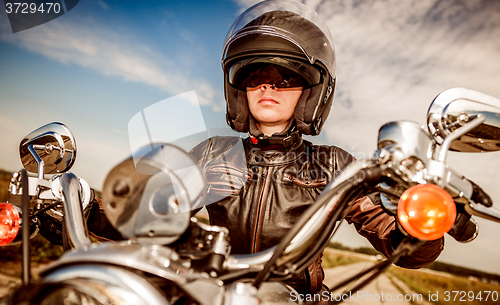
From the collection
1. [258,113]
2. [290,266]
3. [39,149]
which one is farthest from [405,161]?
[39,149]

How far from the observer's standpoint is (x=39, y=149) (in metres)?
1.29

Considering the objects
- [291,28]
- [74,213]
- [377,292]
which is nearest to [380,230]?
[291,28]

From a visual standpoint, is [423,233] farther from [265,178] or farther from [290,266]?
[265,178]

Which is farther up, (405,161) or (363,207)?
(405,161)

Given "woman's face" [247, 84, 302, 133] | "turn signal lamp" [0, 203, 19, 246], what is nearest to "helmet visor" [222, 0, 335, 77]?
"woman's face" [247, 84, 302, 133]

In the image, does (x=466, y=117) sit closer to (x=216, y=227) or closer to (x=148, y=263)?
(x=216, y=227)

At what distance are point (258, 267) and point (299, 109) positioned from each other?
119 centimetres

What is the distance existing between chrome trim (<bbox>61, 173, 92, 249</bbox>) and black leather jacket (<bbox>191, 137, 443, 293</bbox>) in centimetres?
74

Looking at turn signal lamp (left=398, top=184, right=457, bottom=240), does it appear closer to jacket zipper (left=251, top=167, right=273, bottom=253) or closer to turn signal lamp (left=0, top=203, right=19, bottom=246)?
jacket zipper (left=251, top=167, right=273, bottom=253)

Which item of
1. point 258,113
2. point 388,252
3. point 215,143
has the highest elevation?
point 258,113

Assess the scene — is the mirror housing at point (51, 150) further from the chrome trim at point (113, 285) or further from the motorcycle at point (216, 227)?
the chrome trim at point (113, 285)

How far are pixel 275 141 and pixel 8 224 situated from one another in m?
1.23

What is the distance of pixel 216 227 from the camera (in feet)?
2.29

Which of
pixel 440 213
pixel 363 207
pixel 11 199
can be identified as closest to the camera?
pixel 440 213
